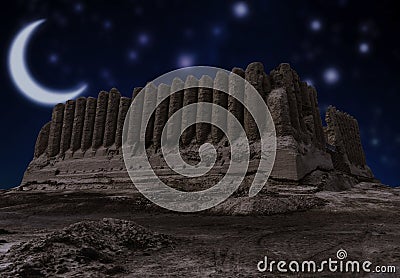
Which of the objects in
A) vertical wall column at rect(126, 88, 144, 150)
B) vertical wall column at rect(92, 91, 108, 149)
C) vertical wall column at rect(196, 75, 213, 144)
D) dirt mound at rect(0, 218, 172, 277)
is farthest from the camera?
vertical wall column at rect(92, 91, 108, 149)

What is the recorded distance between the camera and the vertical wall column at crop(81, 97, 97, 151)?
24047mm

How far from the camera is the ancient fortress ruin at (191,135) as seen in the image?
16381mm

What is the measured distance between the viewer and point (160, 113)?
2155 centimetres

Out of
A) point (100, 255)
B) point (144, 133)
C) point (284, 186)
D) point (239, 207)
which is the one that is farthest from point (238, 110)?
point (100, 255)

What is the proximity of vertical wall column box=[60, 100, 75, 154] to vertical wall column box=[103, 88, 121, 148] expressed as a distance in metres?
4.01

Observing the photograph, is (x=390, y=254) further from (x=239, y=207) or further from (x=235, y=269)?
(x=239, y=207)

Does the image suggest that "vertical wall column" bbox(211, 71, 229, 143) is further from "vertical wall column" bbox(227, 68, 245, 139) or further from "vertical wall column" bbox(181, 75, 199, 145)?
"vertical wall column" bbox(181, 75, 199, 145)

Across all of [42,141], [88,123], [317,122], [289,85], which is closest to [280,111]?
[289,85]

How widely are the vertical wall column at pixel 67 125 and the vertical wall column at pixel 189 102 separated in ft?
36.9

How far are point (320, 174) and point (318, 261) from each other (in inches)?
514

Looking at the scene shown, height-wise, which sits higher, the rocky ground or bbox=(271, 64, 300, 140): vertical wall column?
bbox=(271, 64, 300, 140): vertical wall column

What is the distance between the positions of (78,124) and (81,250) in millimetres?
23112

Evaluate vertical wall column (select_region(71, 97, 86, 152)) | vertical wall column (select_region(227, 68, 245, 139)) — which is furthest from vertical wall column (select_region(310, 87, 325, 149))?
vertical wall column (select_region(71, 97, 86, 152))

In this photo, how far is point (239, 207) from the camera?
34.1 ft
